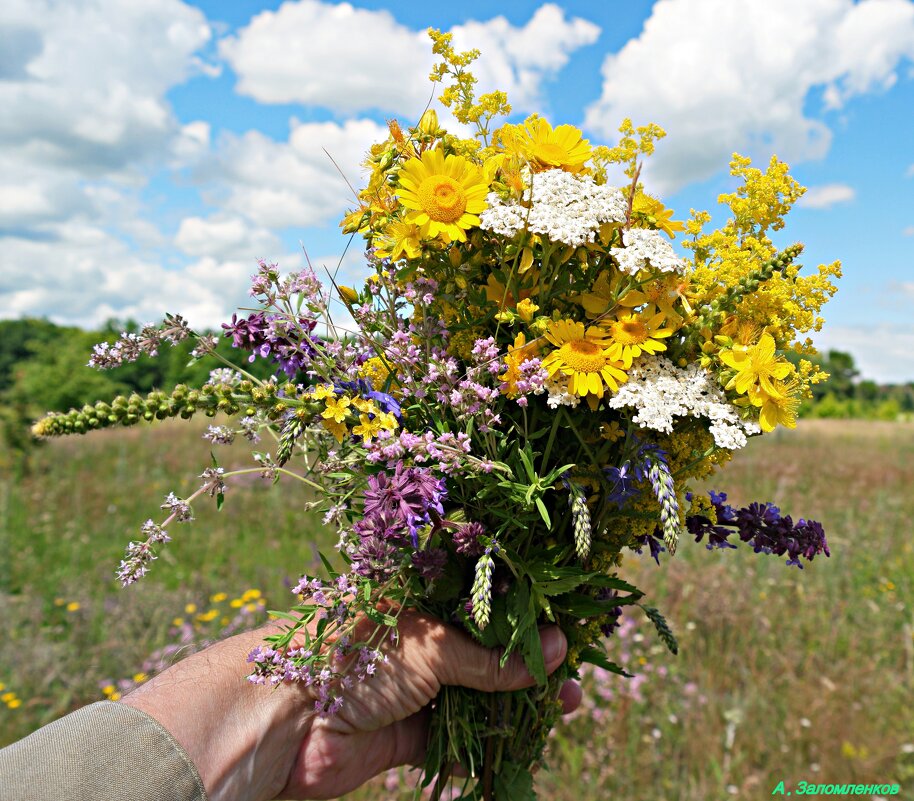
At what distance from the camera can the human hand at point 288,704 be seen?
5.15 feet

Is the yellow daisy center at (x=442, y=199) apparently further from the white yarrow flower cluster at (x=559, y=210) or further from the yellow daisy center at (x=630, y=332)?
the yellow daisy center at (x=630, y=332)

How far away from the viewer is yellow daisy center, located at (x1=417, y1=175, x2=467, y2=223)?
131 centimetres

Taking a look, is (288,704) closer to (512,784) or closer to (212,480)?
(512,784)

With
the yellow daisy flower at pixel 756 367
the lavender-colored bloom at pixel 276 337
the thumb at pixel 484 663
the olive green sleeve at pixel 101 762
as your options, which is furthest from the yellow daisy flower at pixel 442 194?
the olive green sleeve at pixel 101 762

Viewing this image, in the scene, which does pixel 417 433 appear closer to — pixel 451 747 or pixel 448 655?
pixel 448 655

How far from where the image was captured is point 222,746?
1.58 meters

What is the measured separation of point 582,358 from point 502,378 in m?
0.16

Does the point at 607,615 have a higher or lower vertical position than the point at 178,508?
lower

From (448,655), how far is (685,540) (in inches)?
185

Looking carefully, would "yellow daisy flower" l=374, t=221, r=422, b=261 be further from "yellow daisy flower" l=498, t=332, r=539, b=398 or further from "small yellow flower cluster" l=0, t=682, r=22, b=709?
"small yellow flower cluster" l=0, t=682, r=22, b=709

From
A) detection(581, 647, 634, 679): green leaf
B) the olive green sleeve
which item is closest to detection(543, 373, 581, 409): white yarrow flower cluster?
detection(581, 647, 634, 679): green leaf

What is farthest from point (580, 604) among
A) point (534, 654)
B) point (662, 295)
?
point (662, 295)

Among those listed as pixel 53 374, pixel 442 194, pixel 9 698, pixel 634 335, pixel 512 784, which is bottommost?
Answer: pixel 9 698

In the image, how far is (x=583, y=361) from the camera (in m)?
1.29
